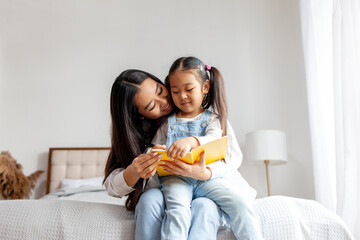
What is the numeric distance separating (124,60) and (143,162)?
2480 millimetres

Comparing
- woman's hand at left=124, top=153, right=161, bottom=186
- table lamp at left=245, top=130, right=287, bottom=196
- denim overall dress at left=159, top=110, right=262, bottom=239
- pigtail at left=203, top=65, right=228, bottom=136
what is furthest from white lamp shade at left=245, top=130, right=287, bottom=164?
woman's hand at left=124, top=153, right=161, bottom=186

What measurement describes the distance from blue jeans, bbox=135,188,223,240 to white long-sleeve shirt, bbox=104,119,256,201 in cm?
14

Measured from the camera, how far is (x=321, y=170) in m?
2.48

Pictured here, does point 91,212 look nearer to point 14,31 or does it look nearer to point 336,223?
point 336,223

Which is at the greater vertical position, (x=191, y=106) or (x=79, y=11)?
(x=79, y=11)

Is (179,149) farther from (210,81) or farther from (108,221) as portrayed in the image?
(210,81)

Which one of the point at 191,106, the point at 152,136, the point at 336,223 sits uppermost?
the point at 191,106

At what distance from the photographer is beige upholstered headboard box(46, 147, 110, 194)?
332 centimetres

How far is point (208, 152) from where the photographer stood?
1.31 metres

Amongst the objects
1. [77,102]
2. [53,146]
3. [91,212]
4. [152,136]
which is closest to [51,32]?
[77,102]

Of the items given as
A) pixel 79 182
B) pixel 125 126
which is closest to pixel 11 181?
pixel 79 182

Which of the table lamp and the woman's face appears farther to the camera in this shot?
the table lamp

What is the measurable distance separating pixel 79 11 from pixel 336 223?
10.6 ft

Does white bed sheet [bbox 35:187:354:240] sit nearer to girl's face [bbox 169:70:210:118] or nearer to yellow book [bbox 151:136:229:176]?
yellow book [bbox 151:136:229:176]
